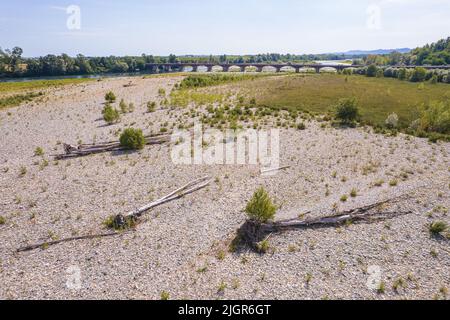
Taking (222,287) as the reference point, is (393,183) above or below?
above

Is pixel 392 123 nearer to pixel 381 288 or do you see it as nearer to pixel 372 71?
pixel 381 288

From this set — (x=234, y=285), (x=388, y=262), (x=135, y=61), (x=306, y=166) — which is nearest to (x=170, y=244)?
(x=234, y=285)

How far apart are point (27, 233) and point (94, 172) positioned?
6.31m

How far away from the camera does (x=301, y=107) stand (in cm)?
3650

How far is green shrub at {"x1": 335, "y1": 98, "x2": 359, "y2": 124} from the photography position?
28.3m

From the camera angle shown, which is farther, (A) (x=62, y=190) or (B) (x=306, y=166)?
(B) (x=306, y=166)

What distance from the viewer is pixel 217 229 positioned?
1158 cm

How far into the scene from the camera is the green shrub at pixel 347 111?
28.3 metres

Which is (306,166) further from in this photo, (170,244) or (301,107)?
(301,107)

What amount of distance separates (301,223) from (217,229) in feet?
12.4
